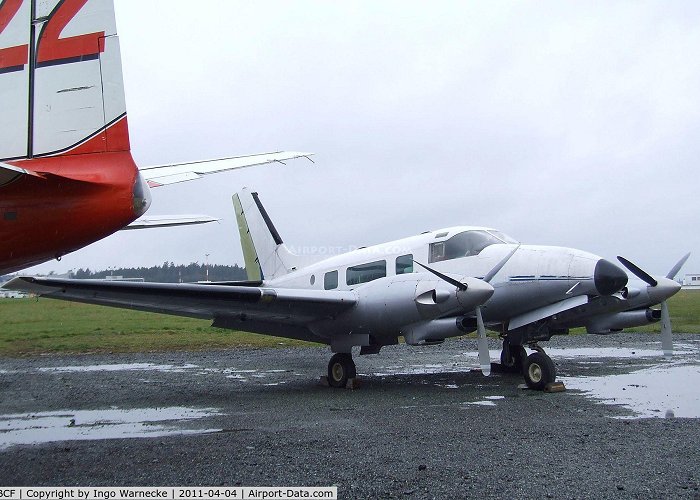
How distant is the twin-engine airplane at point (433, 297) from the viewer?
10.3m

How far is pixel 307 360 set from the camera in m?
16.8

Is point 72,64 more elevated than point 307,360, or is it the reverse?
point 72,64

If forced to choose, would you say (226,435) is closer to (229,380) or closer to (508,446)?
(508,446)

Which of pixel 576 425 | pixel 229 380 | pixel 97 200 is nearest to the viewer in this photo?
pixel 97 200

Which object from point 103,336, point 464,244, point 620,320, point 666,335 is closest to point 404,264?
point 464,244

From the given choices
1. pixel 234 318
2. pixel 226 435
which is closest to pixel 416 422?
pixel 226 435

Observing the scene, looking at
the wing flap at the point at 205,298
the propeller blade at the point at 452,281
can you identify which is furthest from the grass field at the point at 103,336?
the propeller blade at the point at 452,281

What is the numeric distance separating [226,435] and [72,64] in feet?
14.6

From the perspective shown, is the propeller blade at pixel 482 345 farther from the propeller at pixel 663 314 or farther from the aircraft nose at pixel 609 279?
the propeller at pixel 663 314

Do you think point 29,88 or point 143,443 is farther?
point 143,443

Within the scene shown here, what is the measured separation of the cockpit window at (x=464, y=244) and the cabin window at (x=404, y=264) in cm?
38

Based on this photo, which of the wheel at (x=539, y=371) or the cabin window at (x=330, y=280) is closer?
the wheel at (x=539, y=371)

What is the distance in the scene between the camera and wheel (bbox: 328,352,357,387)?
11.7m

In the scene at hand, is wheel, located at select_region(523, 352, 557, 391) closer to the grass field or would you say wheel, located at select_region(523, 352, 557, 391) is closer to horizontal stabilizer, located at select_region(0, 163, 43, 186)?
horizontal stabilizer, located at select_region(0, 163, 43, 186)
